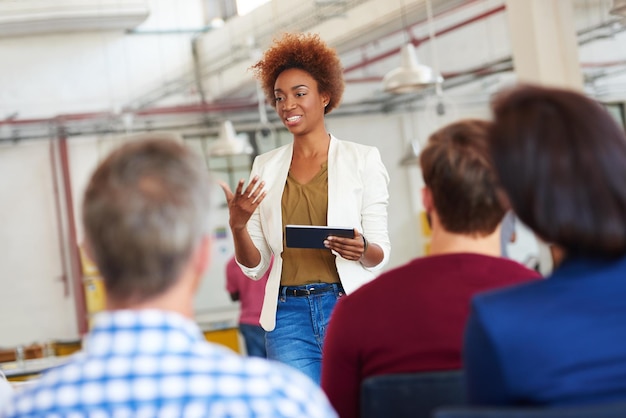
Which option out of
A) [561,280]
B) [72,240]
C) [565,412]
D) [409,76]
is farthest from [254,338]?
[565,412]

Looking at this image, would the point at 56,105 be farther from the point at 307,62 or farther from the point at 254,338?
the point at 307,62

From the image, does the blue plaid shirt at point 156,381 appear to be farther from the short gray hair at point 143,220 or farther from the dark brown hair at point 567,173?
the dark brown hair at point 567,173

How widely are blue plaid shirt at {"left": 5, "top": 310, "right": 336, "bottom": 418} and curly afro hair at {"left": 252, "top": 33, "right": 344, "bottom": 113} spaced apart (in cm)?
203

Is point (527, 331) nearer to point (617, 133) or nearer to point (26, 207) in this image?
point (617, 133)

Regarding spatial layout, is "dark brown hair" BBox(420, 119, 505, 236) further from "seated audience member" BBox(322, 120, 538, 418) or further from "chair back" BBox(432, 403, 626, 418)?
"chair back" BBox(432, 403, 626, 418)

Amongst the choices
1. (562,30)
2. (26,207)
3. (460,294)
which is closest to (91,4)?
(26,207)

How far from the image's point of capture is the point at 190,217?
1.23 metres

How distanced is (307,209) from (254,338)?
473 centimetres

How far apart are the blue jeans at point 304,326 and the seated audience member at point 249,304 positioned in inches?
172

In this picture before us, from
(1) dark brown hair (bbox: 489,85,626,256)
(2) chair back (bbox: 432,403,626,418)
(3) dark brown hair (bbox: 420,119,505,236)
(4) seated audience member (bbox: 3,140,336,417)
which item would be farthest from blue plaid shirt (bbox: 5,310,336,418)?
(3) dark brown hair (bbox: 420,119,505,236)

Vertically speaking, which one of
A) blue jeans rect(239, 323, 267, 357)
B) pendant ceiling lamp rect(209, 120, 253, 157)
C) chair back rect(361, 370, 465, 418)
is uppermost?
pendant ceiling lamp rect(209, 120, 253, 157)

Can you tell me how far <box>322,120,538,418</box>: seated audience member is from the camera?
1.60 metres

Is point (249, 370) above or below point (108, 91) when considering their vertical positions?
below

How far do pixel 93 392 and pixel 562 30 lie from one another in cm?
592
